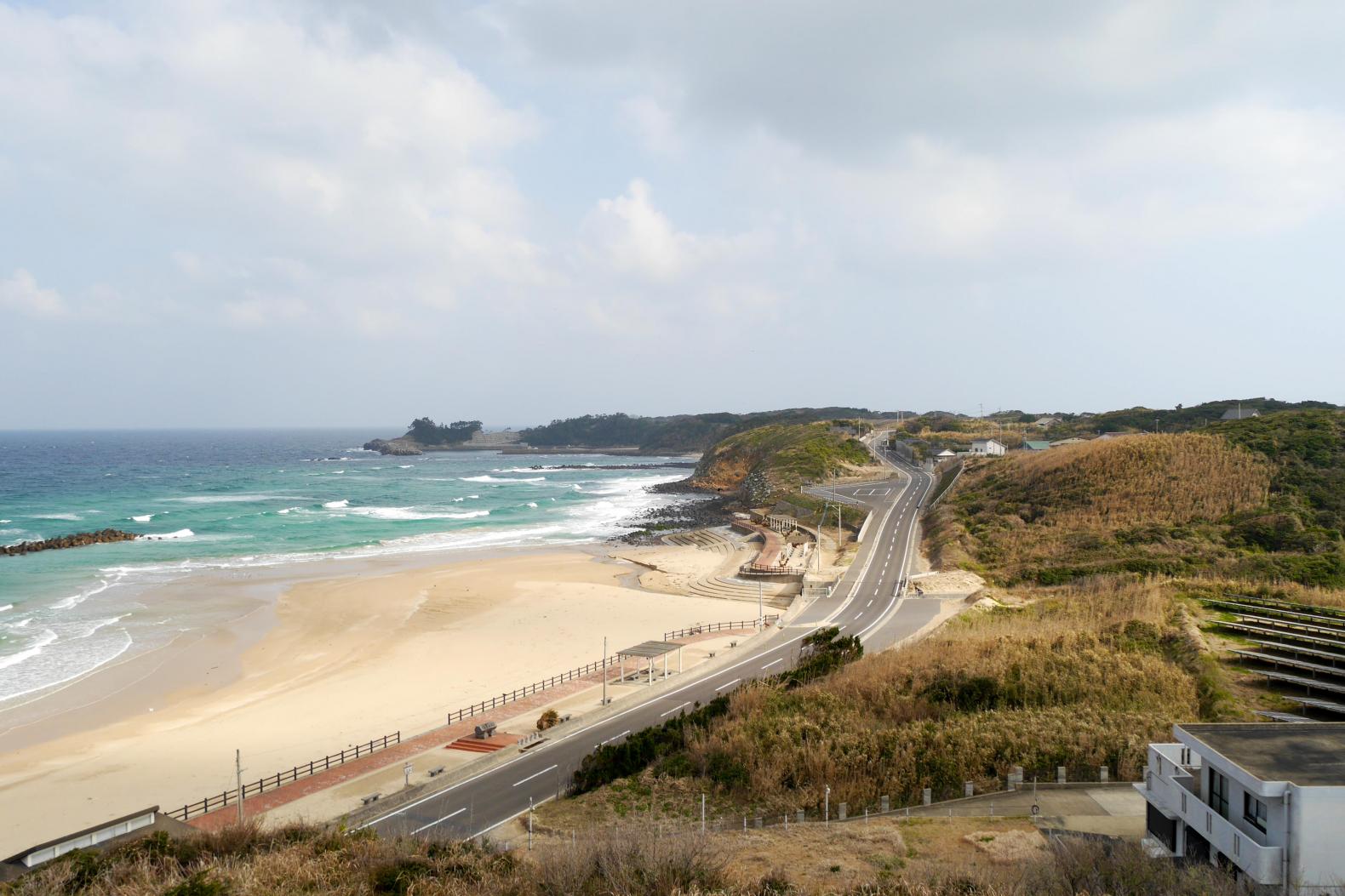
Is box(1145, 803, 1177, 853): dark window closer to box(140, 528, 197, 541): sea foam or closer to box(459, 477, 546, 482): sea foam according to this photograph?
box(140, 528, 197, 541): sea foam

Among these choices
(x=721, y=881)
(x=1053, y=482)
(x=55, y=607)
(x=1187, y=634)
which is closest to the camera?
(x=721, y=881)

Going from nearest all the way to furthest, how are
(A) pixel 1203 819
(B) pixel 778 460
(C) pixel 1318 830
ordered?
(C) pixel 1318 830 → (A) pixel 1203 819 → (B) pixel 778 460

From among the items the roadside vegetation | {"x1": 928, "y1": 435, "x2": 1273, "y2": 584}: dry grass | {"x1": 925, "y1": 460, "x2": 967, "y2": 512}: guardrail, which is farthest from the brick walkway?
{"x1": 925, "y1": 460, "x2": 967, "y2": 512}: guardrail

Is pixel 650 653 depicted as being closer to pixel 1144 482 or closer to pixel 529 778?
pixel 529 778

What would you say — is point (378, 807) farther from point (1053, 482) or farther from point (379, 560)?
point (1053, 482)

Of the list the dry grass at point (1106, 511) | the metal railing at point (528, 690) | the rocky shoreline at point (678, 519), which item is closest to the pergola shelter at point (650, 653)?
the metal railing at point (528, 690)

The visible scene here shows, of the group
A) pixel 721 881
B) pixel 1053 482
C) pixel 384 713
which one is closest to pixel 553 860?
pixel 721 881

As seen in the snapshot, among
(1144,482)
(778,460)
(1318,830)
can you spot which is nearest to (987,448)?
(778,460)
